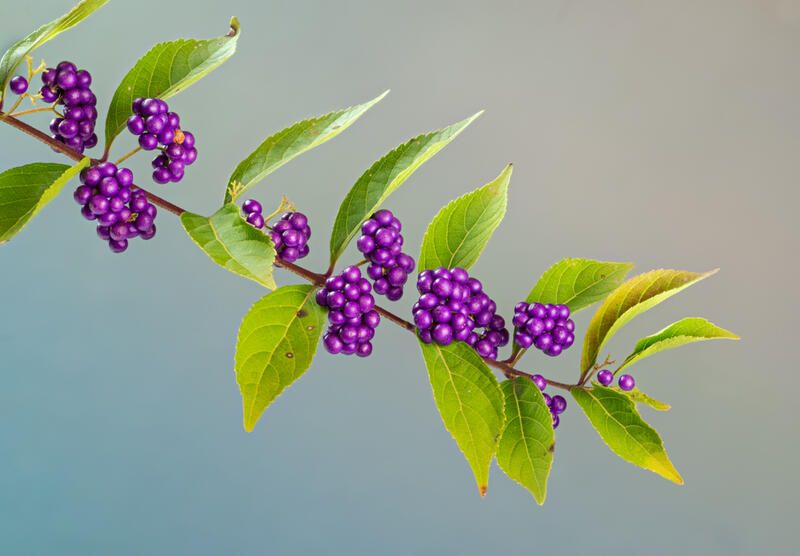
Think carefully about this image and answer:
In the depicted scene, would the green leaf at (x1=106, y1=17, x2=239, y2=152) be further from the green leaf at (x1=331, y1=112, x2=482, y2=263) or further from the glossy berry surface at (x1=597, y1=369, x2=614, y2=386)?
the glossy berry surface at (x1=597, y1=369, x2=614, y2=386)

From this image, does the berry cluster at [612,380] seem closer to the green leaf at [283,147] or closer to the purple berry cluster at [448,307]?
the purple berry cluster at [448,307]

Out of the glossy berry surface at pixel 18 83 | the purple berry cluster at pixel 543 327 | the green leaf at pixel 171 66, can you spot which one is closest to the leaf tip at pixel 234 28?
the green leaf at pixel 171 66

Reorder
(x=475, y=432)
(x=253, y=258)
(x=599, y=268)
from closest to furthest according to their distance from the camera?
(x=253, y=258) < (x=475, y=432) < (x=599, y=268)

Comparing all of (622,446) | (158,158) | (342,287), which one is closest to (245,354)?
(342,287)

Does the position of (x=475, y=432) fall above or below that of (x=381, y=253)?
below

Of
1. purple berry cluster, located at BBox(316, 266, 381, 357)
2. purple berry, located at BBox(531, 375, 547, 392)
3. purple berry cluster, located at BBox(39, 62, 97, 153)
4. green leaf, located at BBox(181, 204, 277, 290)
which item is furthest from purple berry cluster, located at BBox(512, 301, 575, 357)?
purple berry cluster, located at BBox(39, 62, 97, 153)

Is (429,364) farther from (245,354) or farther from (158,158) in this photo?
(158,158)

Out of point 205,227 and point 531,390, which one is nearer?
point 205,227
